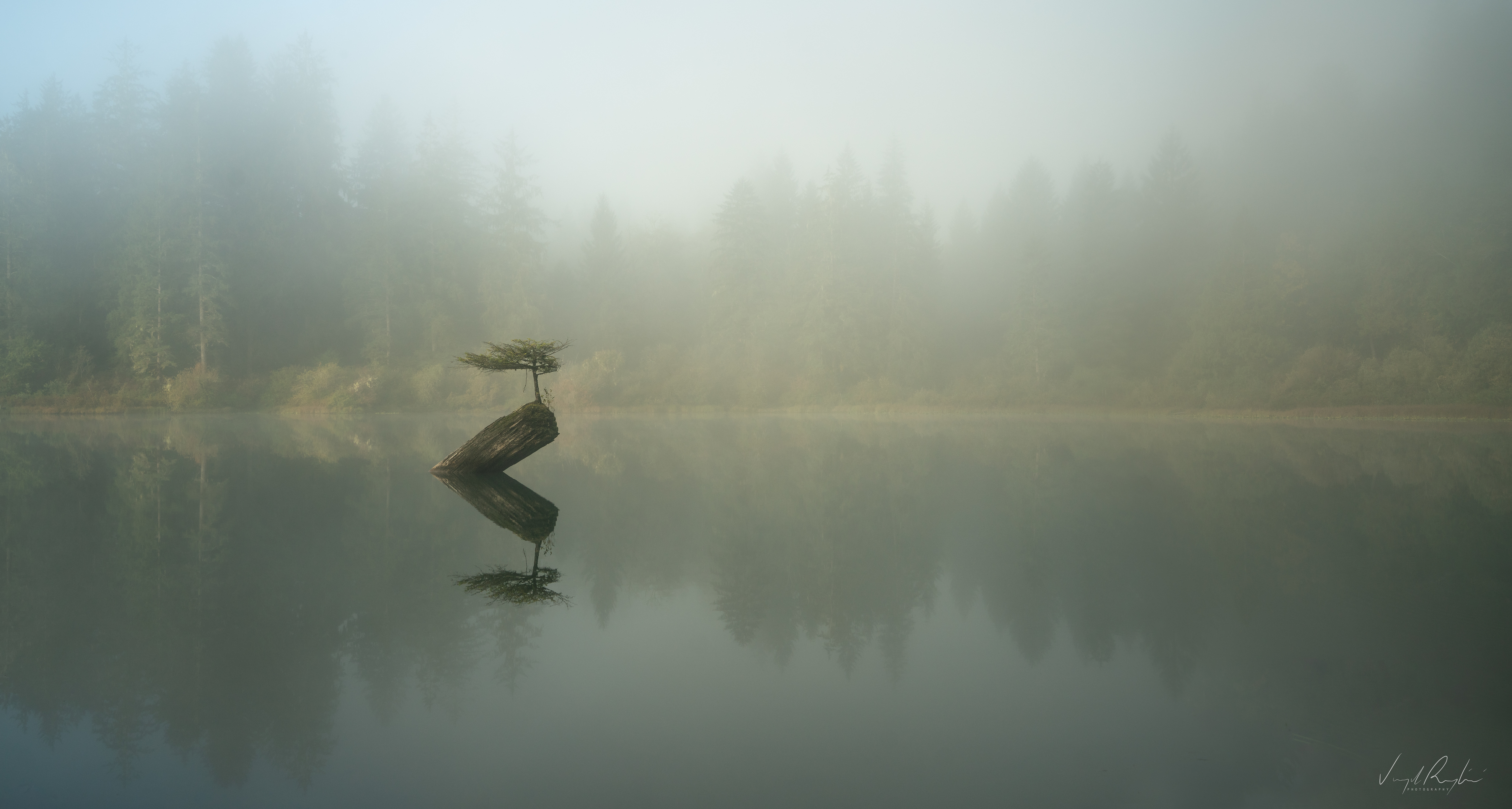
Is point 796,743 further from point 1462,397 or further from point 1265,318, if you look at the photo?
point 1265,318

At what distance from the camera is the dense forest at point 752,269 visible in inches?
1268

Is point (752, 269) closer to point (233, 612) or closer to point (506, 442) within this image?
point (506, 442)

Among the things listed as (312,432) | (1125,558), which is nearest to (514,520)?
(1125,558)

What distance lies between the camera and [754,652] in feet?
12.8

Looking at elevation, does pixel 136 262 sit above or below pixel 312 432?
above

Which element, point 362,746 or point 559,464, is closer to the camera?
point 362,746

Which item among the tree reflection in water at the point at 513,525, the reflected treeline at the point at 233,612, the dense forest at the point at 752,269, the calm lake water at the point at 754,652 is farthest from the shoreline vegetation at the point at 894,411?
the reflected treeline at the point at 233,612

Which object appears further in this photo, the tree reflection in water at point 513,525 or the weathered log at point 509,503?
the weathered log at point 509,503

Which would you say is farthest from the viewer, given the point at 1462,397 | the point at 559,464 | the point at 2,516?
the point at 1462,397

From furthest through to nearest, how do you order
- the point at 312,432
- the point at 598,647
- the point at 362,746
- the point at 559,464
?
1. the point at 312,432
2. the point at 559,464
3. the point at 598,647
4. the point at 362,746

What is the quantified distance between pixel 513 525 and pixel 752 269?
1577 inches

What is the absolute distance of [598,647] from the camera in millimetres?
3922

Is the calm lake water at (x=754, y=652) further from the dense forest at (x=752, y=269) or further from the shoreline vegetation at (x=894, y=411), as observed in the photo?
the dense forest at (x=752, y=269)

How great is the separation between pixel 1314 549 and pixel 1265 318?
3469cm
